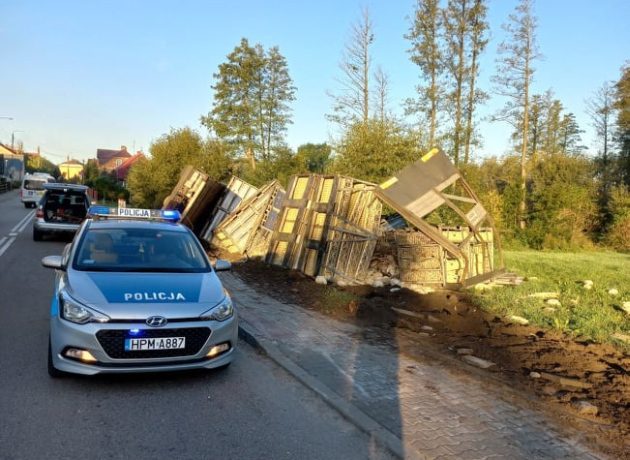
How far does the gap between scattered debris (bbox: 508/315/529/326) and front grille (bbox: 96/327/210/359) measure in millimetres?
5087

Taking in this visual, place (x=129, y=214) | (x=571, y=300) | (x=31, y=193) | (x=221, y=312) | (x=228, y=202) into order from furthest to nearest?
(x=31, y=193)
(x=228, y=202)
(x=571, y=300)
(x=129, y=214)
(x=221, y=312)

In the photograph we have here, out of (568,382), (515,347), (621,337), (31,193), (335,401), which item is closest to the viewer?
(335,401)

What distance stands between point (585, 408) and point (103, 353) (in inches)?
168

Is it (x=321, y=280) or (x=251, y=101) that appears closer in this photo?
(x=321, y=280)

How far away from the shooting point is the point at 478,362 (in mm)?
5938

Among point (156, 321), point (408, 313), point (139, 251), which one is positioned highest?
point (139, 251)

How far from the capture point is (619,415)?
459 centimetres

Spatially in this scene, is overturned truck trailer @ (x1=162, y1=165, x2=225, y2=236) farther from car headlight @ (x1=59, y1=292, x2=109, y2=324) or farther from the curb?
Answer: car headlight @ (x1=59, y1=292, x2=109, y2=324)

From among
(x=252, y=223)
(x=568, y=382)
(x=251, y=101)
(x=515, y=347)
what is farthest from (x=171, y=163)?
(x=568, y=382)

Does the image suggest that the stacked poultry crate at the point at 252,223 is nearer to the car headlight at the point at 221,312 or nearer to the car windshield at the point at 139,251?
the car windshield at the point at 139,251

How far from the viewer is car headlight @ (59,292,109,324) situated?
4602 mm

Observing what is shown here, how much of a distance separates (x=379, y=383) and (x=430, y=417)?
2.75ft

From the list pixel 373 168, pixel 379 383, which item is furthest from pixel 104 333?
pixel 373 168

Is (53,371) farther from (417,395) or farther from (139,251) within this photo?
(417,395)
